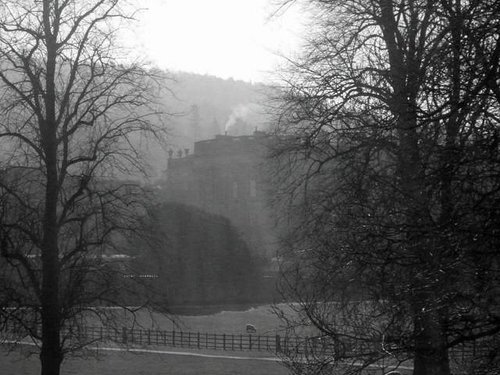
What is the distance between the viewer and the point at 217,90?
132000mm

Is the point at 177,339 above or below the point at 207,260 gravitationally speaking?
below

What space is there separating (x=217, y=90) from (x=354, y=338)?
126m

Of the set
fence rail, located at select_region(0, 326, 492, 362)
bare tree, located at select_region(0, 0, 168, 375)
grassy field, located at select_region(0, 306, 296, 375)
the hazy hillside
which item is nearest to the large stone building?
the hazy hillside

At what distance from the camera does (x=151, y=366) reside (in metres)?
22.2

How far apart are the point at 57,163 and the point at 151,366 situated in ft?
35.3

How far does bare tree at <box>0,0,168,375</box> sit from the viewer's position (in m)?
12.5

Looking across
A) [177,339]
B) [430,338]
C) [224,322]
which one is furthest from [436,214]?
[224,322]

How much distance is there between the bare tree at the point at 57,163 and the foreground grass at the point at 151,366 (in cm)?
762

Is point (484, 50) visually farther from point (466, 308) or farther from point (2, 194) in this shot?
point (2, 194)

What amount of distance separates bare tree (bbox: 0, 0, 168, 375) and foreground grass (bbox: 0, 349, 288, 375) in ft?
25.0

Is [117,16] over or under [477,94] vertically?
over

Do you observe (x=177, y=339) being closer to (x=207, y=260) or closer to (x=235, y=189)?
(x=207, y=260)

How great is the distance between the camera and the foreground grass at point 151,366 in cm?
2091

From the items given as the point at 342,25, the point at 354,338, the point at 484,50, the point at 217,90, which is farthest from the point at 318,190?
the point at 217,90
